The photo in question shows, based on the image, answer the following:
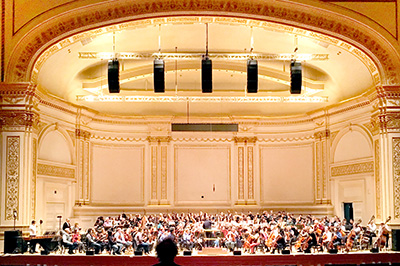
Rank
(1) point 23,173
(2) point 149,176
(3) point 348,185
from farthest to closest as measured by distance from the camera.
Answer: (2) point 149,176, (3) point 348,185, (1) point 23,173

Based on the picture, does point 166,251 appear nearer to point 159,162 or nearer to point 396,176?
point 396,176

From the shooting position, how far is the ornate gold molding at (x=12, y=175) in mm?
14969

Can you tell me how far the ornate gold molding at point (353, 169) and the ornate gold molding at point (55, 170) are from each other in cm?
1007

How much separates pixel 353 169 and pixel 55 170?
10.7m

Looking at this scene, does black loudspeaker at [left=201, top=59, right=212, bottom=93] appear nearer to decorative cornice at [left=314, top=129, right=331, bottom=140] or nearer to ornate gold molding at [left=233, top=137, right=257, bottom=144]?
decorative cornice at [left=314, top=129, right=331, bottom=140]

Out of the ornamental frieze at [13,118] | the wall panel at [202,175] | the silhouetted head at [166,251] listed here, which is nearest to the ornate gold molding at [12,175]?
the ornamental frieze at [13,118]

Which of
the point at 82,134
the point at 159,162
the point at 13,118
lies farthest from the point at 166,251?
the point at 159,162

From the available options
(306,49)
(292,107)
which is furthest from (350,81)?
(292,107)

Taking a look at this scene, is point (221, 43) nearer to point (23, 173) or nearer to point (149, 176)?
point (149, 176)

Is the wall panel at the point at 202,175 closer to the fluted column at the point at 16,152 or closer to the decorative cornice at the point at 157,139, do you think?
the decorative cornice at the point at 157,139

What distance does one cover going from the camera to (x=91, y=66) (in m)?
21.9

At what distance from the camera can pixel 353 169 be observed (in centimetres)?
2048

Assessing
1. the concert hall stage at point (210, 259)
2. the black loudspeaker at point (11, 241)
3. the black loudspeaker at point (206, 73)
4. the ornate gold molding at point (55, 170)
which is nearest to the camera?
the concert hall stage at point (210, 259)

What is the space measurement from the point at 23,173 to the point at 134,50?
7.14 metres
